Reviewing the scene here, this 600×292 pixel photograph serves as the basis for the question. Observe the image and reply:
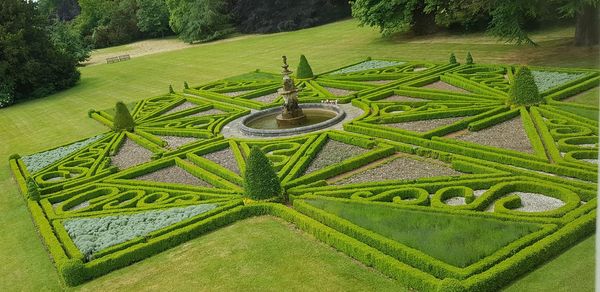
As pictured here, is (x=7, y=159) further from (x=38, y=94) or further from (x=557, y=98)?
(x=557, y=98)

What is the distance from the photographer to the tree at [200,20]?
7512cm

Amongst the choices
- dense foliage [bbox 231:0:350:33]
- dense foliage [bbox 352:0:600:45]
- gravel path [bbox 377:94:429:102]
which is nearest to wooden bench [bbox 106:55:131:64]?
dense foliage [bbox 231:0:350:33]

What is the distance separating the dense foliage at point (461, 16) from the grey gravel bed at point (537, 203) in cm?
1734

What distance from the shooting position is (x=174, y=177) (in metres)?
19.5

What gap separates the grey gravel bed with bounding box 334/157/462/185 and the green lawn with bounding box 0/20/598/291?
538 centimetres

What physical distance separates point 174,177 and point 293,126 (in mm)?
6814

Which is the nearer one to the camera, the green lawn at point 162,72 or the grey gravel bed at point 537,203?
the grey gravel bed at point 537,203

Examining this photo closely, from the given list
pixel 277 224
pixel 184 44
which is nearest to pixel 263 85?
pixel 277 224

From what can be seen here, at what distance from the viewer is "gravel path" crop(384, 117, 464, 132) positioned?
2065 centimetres

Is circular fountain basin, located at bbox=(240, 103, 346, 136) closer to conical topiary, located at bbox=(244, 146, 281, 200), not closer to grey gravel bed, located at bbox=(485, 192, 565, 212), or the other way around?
conical topiary, located at bbox=(244, 146, 281, 200)

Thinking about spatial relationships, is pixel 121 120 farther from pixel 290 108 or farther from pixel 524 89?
pixel 524 89

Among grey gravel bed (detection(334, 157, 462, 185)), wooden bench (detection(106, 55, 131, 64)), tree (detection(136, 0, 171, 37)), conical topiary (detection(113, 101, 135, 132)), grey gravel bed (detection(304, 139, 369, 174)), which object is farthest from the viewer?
tree (detection(136, 0, 171, 37))

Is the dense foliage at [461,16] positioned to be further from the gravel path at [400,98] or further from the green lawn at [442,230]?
the green lawn at [442,230]

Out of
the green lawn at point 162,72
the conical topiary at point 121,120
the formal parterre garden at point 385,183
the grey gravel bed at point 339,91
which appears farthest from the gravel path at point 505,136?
the conical topiary at point 121,120
